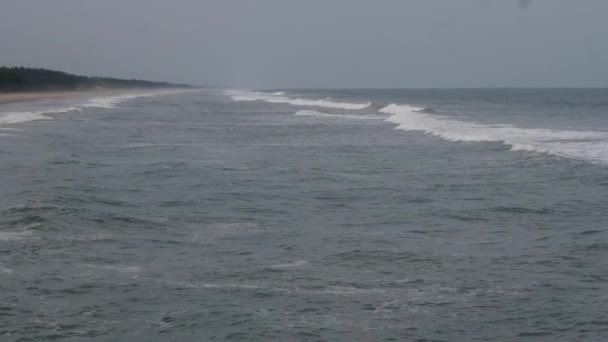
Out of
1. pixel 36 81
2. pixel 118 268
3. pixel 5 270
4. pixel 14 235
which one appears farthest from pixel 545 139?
pixel 36 81

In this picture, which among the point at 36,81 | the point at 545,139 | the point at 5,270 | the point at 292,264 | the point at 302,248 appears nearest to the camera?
the point at 5,270

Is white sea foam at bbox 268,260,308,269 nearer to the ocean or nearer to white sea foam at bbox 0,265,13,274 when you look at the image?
the ocean

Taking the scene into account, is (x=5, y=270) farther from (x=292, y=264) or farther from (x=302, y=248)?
(x=302, y=248)

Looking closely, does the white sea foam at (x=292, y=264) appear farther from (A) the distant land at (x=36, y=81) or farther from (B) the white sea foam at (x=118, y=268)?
(A) the distant land at (x=36, y=81)

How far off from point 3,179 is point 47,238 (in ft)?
20.5

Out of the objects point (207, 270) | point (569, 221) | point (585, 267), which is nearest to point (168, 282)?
point (207, 270)

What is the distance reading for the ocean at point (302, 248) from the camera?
26.2ft

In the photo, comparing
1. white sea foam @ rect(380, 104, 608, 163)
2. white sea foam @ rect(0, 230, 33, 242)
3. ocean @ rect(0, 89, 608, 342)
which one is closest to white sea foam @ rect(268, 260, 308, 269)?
ocean @ rect(0, 89, 608, 342)

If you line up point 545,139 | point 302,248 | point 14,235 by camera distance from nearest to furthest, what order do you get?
point 302,248 → point 14,235 → point 545,139

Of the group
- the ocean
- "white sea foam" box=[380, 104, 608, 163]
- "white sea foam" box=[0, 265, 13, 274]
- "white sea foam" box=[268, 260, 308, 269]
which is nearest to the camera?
the ocean

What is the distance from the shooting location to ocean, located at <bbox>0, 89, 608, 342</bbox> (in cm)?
800

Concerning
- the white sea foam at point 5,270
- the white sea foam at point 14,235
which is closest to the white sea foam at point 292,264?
the white sea foam at point 5,270

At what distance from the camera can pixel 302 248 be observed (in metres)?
11.1

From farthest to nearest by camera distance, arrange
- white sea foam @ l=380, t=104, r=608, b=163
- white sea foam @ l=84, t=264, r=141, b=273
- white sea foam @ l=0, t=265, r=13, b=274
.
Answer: white sea foam @ l=380, t=104, r=608, b=163 → white sea foam @ l=84, t=264, r=141, b=273 → white sea foam @ l=0, t=265, r=13, b=274
